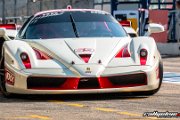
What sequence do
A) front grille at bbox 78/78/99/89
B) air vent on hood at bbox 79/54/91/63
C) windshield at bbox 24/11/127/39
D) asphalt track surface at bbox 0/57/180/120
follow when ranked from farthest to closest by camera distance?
1. windshield at bbox 24/11/127/39
2. air vent on hood at bbox 79/54/91/63
3. front grille at bbox 78/78/99/89
4. asphalt track surface at bbox 0/57/180/120

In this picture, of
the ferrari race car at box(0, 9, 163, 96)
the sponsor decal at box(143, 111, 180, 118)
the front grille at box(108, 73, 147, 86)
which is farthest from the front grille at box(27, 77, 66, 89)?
the sponsor decal at box(143, 111, 180, 118)

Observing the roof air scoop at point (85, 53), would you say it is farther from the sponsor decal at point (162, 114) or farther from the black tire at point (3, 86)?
the sponsor decal at point (162, 114)

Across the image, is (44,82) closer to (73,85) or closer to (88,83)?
(73,85)

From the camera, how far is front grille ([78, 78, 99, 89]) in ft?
25.7

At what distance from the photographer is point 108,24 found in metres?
9.45

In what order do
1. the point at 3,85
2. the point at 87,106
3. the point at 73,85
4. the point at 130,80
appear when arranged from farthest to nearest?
the point at 3,85 → the point at 130,80 → the point at 73,85 → the point at 87,106

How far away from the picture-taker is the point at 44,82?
786 centimetres

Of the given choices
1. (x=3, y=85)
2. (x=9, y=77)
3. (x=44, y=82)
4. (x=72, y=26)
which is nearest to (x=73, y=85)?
(x=44, y=82)

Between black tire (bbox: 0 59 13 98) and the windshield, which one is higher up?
the windshield

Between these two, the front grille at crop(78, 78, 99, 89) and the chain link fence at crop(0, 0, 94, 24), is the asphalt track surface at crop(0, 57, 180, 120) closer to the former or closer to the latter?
the front grille at crop(78, 78, 99, 89)

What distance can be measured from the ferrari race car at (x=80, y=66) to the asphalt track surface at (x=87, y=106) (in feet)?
0.53

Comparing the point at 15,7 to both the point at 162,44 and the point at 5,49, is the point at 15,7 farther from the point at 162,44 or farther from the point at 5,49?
the point at 5,49

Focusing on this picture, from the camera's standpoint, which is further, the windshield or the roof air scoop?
the windshield

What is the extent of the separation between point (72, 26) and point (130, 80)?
170 centimetres
